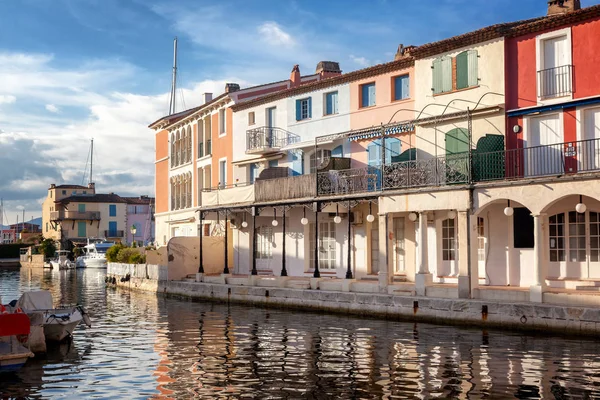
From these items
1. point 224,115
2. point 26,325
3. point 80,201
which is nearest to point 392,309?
point 26,325

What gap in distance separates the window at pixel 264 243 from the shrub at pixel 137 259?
11.7 metres

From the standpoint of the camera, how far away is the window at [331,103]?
124 feet

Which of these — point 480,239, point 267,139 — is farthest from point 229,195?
point 480,239

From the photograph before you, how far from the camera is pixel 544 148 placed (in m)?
27.2

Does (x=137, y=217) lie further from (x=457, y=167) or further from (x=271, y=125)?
(x=457, y=167)

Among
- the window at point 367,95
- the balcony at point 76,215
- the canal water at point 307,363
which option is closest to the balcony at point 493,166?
the window at point 367,95

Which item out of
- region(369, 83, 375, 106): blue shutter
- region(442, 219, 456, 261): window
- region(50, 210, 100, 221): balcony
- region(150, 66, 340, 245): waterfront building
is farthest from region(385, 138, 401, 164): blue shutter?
region(50, 210, 100, 221): balcony

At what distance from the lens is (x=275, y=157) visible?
41.9 meters

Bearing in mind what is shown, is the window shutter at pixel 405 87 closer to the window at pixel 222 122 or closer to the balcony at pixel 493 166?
the balcony at pixel 493 166

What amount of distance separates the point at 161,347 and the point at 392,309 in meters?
9.48

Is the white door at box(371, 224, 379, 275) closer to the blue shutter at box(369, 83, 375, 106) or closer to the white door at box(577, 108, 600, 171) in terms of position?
the blue shutter at box(369, 83, 375, 106)

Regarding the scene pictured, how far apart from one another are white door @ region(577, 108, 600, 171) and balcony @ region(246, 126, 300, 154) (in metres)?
17.0

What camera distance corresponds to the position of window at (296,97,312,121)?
39.6m

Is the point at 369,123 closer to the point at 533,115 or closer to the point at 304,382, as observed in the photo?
the point at 533,115
